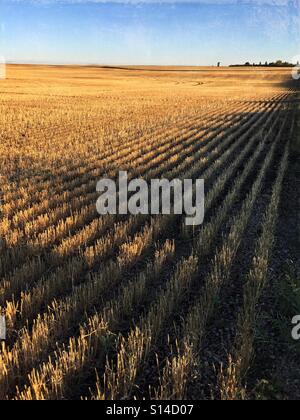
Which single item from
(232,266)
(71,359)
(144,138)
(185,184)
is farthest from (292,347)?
(144,138)

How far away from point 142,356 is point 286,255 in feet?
11.1

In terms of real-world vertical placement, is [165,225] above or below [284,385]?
above

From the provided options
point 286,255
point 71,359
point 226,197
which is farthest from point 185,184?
point 71,359

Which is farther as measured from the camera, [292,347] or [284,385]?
[292,347]

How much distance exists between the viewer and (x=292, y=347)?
4363 mm

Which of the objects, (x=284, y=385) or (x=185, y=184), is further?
(x=185, y=184)

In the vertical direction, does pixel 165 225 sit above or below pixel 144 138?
below

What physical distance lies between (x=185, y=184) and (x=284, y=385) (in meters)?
6.64

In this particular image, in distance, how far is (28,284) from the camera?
541 cm

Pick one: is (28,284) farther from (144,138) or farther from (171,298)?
(144,138)

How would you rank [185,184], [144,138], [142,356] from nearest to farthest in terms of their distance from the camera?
[142,356]
[185,184]
[144,138]

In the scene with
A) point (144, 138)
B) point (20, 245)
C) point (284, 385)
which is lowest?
point (284, 385)

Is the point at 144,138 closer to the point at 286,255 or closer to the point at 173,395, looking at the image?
the point at 286,255

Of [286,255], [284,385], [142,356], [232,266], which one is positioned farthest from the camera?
[286,255]
